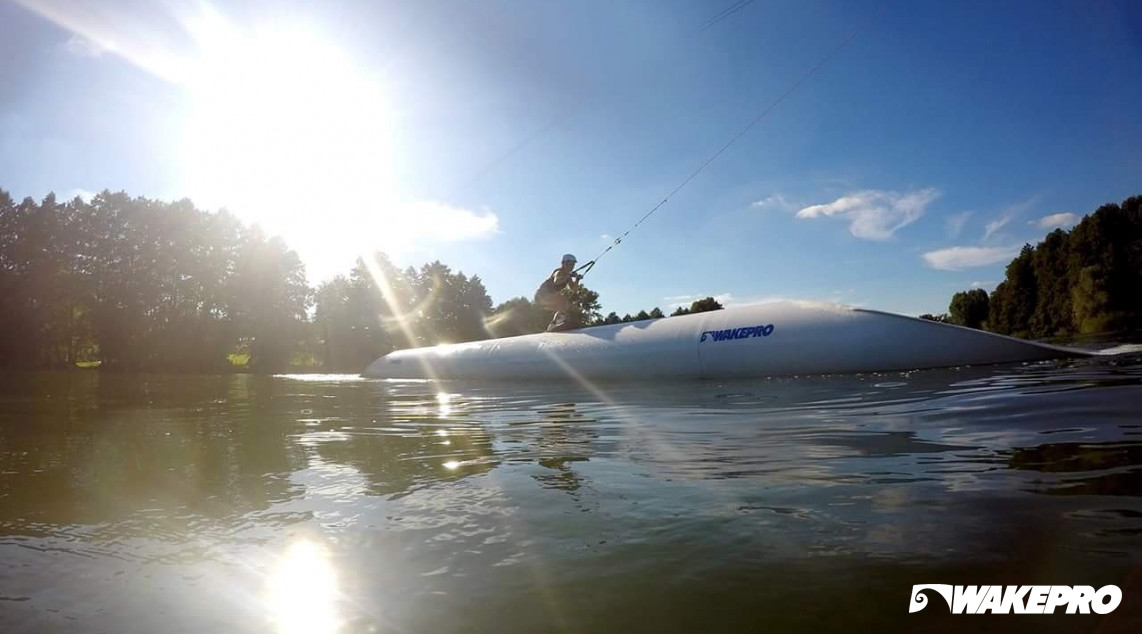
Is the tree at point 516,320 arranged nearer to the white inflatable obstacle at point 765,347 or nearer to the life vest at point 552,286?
the life vest at point 552,286

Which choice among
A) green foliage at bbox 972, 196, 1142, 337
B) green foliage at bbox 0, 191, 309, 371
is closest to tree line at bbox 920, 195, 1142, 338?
green foliage at bbox 972, 196, 1142, 337

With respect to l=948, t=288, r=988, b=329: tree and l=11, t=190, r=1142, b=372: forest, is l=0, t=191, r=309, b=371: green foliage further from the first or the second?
l=948, t=288, r=988, b=329: tree

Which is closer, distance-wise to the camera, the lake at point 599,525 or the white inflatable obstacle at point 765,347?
the lake at point 599,525

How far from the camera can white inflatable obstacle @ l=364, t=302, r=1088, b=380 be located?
7.49 m

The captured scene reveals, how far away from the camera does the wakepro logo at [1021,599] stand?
1249 mm

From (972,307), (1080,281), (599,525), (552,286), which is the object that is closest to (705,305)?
(552,286)

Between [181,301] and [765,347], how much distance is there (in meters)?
47.6

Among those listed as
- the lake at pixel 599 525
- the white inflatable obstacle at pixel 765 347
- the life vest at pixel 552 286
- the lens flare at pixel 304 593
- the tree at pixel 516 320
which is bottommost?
the lens flare at pixel 304 593

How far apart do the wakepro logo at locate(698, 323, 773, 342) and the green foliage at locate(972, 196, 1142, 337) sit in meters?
34.1

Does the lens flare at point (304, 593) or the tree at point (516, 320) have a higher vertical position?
the tree at point (516, 320)

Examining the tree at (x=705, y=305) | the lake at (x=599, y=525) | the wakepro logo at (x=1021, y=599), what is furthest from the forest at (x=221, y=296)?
the wakepro logo at (x=1021, y=599)

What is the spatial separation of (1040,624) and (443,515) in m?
1.83

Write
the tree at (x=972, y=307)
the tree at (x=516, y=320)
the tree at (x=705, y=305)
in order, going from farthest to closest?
the tree at (x=972, y=307)
the tree at (x=516, y=320)
the tree at (x=705, y=305)

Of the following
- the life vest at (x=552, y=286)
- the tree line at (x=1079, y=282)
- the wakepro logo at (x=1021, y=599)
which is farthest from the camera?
the tree line at (x=1079, y=282)
